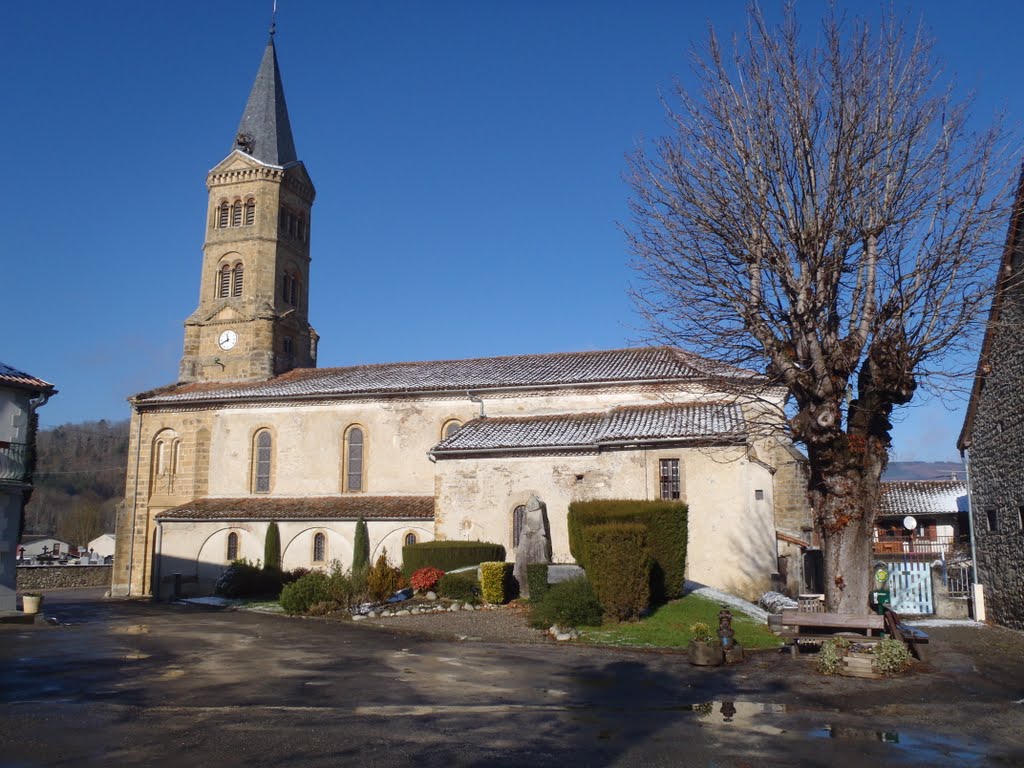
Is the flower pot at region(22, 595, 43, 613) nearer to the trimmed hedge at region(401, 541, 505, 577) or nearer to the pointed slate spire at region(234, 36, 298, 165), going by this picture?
the trimmed hedge at region(401, 541, 505, 577)

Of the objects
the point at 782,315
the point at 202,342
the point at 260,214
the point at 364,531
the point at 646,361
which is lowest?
the point at 364,531

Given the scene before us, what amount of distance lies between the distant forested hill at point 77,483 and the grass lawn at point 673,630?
75678mm

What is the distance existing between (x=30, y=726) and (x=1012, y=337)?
20.3 m

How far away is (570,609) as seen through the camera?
60.0ft

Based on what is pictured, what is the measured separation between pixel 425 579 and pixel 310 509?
10.3 metres

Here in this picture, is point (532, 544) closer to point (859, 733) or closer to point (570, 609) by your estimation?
point (570, 609)

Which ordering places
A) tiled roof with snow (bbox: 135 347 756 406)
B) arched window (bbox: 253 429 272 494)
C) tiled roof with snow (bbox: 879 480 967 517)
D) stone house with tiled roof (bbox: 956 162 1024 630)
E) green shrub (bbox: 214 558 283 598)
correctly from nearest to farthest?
stone house with tiled roof (bbox: 956 162 1024 630)
green shrub (bbox: 214 558 283 598)
tiled roof with snow (bbox: 135 347 756 406)
arched window (bbox: 253 429 272 494)
tiled roof with snow (bbox: 879 480 967 517)

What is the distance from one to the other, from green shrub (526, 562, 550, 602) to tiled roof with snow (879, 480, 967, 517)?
98.0ft

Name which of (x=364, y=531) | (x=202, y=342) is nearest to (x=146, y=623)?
(x=364, y=531)

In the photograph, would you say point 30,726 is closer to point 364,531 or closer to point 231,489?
point 364,531

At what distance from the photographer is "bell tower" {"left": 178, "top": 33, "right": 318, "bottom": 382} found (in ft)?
130

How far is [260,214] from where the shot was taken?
132ft

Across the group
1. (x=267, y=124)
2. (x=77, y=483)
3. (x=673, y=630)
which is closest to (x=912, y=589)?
(x=673, y=630)

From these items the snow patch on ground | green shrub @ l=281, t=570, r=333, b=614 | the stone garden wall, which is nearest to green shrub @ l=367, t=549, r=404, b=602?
green shrub @ l=281, t=570, r=333, b=614
